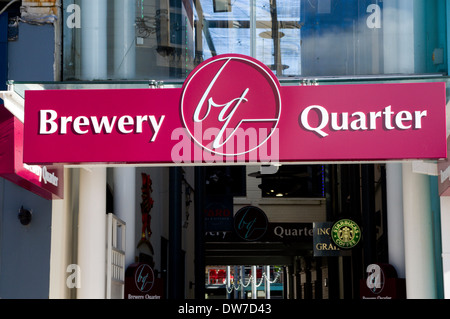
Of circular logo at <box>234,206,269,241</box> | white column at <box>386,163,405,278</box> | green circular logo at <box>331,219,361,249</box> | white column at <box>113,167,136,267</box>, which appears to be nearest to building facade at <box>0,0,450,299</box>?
white column at <box>113,167,136,267</box>

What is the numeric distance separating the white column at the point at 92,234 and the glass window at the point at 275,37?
1324mm

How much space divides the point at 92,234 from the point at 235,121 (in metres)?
2.69

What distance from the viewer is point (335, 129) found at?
7.99m

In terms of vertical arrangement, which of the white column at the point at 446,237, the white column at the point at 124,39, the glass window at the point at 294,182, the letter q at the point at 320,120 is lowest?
the white column at the point at 446,237

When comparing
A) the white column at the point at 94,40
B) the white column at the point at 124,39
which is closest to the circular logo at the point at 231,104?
the white column at the point at 124,39

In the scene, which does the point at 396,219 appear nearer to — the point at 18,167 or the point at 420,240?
the point at 420,240

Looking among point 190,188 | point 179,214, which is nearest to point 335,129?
point 179,214

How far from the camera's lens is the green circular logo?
17.1 m

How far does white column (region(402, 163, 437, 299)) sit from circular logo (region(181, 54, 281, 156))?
238 centimetres

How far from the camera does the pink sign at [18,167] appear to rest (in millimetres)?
7879

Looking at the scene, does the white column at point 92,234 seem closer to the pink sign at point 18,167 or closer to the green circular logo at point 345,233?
the pink sign at point 18,167

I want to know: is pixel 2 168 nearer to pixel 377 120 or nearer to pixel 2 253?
pixel 2 253

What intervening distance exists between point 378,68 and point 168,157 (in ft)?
8.77

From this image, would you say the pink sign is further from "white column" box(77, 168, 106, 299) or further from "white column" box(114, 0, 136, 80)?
"white column" box(114, 0, 136, 80)
